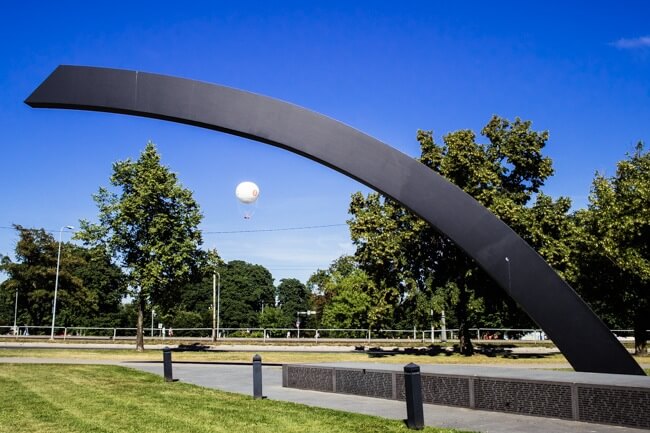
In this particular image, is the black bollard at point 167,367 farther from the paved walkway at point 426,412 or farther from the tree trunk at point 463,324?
the tree trunk at point 463,324

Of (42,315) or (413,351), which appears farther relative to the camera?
(42,315)

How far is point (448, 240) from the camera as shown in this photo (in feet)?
93.0

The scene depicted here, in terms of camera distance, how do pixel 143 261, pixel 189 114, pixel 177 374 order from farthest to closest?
pixel 143 261, pixel 177 374, pixel 189 114

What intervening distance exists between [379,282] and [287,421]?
20.3m

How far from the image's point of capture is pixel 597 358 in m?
10.2

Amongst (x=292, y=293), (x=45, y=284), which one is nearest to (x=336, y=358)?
(x=45, y=284)

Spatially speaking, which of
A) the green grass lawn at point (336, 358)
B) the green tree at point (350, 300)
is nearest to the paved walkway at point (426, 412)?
the green grass lawn at point (336, 358)

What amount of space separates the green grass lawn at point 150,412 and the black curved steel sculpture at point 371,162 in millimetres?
3658

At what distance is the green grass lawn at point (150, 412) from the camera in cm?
834

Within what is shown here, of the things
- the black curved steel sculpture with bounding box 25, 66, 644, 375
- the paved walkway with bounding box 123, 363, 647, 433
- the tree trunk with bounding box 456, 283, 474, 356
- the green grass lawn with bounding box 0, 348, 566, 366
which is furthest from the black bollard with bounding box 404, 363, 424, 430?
the tree trunk with bounding box 456, 283, 474, 356

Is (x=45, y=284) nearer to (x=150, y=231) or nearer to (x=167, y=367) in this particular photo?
(x=150, y=231)

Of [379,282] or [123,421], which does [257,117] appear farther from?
[379,282]

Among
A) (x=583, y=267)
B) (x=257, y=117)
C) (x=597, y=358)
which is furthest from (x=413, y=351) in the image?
(x=257, y=117)

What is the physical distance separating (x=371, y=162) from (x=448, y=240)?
18.8 meters
